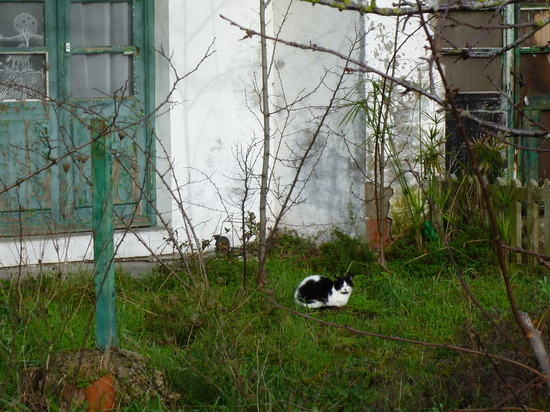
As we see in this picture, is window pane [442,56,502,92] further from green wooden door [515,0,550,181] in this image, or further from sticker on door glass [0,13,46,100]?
sticker on door glass [0,13,46,100]

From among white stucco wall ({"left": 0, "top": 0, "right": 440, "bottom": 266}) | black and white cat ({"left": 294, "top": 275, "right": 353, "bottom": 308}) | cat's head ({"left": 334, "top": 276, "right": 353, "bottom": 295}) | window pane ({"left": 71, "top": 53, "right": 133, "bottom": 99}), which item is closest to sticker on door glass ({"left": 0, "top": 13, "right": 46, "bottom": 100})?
window pane ({"left": 71, "top": 53, "right": 133, "bottom": 99})

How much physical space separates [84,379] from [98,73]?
4.19 metres

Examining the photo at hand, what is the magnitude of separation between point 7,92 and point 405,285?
367cm

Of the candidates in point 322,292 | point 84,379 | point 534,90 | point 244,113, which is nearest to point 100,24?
point 244,113

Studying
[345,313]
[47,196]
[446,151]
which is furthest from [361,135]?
[47,196]

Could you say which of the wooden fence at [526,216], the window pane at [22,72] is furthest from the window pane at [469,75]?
the window pane at [22,72]

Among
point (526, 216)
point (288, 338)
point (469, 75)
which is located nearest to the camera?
point (288, 338)

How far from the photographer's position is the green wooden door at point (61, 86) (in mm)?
7234

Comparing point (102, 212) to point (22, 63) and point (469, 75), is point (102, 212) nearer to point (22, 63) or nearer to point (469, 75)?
point (22, 63)

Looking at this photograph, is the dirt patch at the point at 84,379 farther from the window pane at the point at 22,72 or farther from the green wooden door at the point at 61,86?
the window pane at the point at 22,72

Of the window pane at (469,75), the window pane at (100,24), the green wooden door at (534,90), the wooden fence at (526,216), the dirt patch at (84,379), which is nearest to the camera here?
the dirt patch at (84,379)

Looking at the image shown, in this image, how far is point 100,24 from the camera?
7.49 m

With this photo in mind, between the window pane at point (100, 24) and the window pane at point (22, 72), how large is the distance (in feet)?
1.19

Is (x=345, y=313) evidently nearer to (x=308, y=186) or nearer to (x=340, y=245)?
(x=340, y=245)
